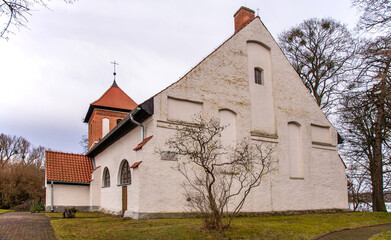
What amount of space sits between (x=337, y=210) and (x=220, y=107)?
9.11 meters

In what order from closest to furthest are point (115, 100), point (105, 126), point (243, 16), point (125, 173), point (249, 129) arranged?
point (249, 129), point (125, 173), point (243, 16), point (105, 126), point (115, 100)

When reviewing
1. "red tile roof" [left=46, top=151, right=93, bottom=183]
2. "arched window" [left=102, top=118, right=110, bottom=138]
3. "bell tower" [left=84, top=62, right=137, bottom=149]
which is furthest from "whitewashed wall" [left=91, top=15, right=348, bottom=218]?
"bell tower" [left=84, top=62, right=137, bottom=149]

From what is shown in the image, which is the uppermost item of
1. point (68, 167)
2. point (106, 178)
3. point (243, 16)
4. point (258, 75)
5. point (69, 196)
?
point (243, 16)

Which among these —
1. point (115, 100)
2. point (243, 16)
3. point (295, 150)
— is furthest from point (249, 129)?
point (115, 100)

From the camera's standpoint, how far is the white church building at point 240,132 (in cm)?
1351

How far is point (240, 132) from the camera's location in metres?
15.9

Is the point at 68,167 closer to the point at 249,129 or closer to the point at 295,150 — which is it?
the point at 249,129

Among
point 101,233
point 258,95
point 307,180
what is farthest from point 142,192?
point 307,180

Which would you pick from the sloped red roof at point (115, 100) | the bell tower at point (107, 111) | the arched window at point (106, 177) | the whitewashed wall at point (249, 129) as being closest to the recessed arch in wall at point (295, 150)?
the whitewashed wall at point (249, 129)

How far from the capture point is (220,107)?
15516 mm

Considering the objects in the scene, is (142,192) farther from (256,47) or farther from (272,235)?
(256,47)

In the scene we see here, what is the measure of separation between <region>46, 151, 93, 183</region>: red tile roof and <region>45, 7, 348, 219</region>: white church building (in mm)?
904

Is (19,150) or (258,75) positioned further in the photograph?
(19,150)

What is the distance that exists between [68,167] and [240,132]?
563 inches
